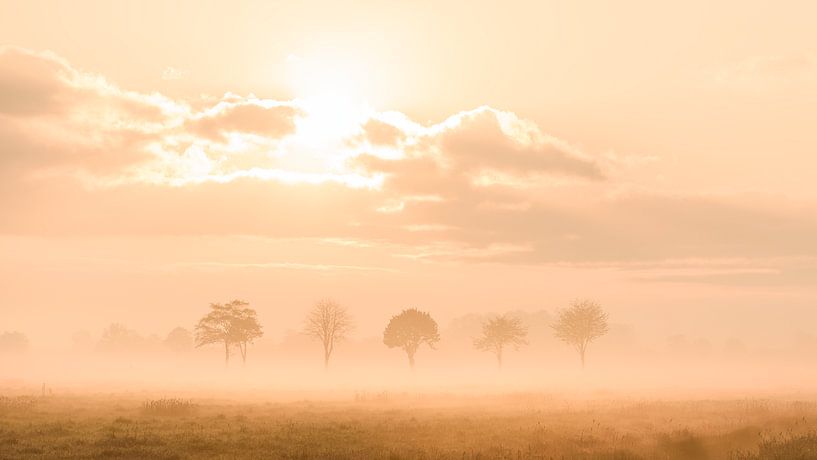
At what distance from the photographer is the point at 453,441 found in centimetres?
2952

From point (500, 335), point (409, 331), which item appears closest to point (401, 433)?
point (409, 331)

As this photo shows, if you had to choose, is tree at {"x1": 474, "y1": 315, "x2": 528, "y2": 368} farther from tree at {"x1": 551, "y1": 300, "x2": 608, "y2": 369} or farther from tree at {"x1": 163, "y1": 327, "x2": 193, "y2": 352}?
tree at {"x1": 163, "y1": 327, "x2": 193, "y2": 352}

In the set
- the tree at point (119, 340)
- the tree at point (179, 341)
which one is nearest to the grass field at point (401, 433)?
the tree at point (179, 341)

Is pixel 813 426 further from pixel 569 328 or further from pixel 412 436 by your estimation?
pixel 569 328

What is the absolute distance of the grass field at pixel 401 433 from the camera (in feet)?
84.9

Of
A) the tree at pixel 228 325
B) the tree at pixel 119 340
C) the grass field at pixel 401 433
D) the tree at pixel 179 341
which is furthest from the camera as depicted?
the tree at pixel 119 340

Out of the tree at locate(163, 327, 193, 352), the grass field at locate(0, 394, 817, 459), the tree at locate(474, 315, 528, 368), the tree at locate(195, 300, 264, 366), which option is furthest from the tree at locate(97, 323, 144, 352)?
the grass field at locate(0, 394, 817, 459)

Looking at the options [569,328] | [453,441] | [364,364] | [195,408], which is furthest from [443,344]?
[453,441]

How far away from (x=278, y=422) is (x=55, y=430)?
11.6m

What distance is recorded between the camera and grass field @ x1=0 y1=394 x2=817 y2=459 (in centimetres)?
2588

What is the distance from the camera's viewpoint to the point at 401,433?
31875 mm

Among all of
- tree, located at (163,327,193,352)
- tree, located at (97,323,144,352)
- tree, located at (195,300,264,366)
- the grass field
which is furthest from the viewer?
tree, located at (97,323,144,352)

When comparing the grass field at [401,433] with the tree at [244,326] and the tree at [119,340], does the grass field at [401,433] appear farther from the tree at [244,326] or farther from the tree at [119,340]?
the tree at [119,340]

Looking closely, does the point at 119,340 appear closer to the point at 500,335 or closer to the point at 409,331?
the point at 409,331
